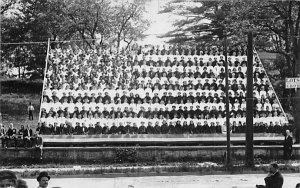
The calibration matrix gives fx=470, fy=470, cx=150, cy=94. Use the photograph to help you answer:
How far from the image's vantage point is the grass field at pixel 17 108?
98.0ft

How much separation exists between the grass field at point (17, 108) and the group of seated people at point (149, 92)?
5203 millimetres

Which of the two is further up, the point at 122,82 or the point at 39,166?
the point at 122,82

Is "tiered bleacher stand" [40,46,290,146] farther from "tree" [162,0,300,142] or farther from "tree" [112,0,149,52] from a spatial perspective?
"tree" [112,0,149,52]

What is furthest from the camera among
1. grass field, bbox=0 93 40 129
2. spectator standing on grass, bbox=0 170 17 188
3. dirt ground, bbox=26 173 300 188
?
grass field, bbox=0 93 40 129

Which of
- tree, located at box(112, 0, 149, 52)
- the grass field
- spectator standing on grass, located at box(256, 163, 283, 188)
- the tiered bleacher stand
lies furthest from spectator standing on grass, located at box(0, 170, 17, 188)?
tree, located at box(112, 0, 149, 52)

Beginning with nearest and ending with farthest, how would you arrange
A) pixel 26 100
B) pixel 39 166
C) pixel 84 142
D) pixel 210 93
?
pixel 39 166
pixel 84 142
pixel 210 93
pixel 26 100

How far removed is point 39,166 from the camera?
20.2 meters

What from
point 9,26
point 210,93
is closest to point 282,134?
point 210,93

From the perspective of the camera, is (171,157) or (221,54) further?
(221,54)

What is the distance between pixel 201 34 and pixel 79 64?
14615 mm

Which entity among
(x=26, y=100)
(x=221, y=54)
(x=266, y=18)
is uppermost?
(x=266, y=18)

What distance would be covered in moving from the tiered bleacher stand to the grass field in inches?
211

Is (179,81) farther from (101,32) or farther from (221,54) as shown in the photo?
(101,32)

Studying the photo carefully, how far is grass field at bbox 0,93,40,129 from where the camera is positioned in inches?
1176
